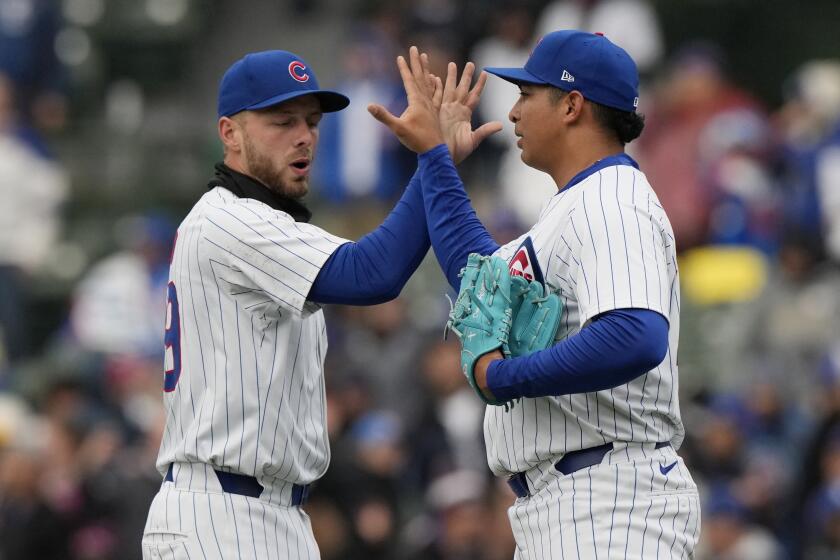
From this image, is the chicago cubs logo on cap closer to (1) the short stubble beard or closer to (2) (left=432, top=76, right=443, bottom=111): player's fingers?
(1) the short stubble beard

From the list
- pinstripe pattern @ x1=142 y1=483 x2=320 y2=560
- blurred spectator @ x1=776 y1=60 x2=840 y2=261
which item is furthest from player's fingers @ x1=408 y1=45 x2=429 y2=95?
blurred spectator @ x1=776 y1=60 x2=840 y2=261

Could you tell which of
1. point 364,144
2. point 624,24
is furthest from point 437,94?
point 364,144

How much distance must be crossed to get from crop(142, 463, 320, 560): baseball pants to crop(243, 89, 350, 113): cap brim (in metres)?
1.08

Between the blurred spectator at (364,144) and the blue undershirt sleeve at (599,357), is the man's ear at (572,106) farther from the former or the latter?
the blurred spectator at (364,144)

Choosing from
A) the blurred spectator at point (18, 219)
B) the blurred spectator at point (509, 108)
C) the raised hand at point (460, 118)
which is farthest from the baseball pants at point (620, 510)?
the blurred spectator at point (18, 219)

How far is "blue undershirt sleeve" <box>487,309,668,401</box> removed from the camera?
4.04m

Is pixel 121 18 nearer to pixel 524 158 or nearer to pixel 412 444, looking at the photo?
pixel 412 444

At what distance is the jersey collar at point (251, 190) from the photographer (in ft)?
15.6

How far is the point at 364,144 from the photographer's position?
12.3 meters

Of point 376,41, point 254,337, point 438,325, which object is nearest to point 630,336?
point 254,337

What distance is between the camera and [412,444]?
9172 millimetres

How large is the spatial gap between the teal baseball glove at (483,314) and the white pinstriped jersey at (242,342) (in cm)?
48

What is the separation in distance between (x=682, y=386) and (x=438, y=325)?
1597mm

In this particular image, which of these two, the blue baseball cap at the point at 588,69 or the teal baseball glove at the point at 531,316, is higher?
the blue baseball cap at the point at 588,69
